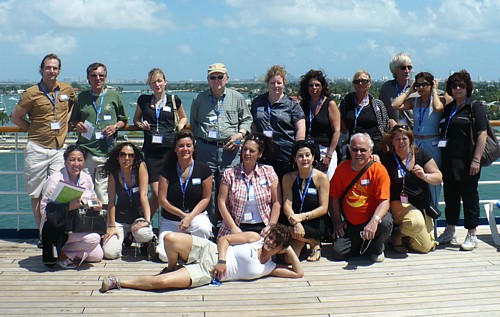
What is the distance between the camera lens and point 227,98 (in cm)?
502

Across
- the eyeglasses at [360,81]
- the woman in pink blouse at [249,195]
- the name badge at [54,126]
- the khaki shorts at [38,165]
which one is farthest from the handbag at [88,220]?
the eyeglasses at [360,81]

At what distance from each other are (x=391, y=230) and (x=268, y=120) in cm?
144

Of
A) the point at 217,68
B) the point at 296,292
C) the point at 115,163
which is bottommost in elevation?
the point at 296,292

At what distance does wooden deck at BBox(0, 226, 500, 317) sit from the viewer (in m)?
3.60

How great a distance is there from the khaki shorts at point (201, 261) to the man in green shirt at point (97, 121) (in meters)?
1.30

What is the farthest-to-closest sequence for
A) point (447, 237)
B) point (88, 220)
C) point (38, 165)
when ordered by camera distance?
point (447, 237) < point (38, 165) < point (88, 220)

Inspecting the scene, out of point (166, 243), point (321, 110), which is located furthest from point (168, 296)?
point (321, 110)

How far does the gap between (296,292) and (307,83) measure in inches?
75.6

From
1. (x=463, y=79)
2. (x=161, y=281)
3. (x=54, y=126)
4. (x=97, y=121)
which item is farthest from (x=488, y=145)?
(x=54, y=126)

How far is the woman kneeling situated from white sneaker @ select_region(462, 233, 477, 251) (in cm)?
173

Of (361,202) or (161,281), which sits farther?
(361,202)

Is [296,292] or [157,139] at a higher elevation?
[157,139]

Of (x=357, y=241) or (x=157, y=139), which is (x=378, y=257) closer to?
(x=357, y=241)

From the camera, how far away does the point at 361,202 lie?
183 inches
